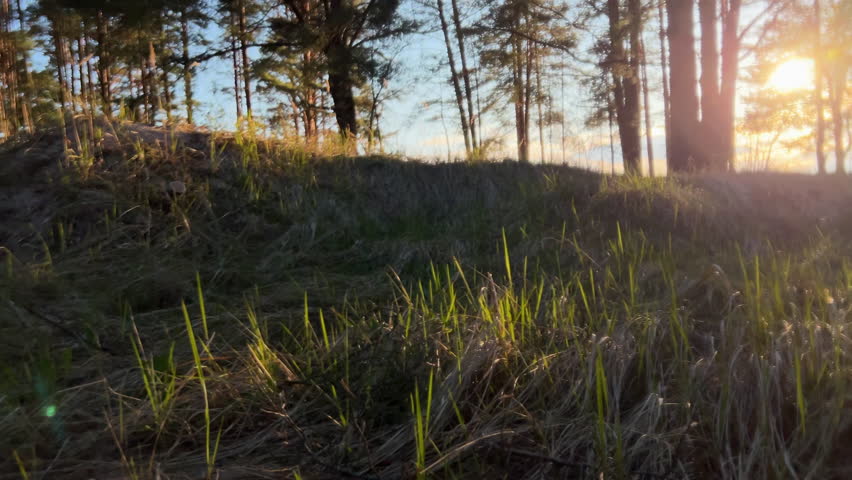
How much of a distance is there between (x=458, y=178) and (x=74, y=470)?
4037 mm

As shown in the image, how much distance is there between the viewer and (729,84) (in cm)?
834

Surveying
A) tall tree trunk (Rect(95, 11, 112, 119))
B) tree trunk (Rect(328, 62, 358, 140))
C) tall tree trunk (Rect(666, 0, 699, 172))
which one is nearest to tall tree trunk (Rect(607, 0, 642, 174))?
tall tree trunk (Rect(666, 0, 699, 172))

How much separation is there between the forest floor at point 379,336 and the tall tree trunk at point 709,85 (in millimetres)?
4001

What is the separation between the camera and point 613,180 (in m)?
4.61

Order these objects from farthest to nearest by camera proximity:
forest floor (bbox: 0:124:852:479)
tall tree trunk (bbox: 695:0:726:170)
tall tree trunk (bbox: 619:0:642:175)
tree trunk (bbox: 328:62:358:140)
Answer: tree trunk (bbox: 328:62:358:140)
tall tree trunk (bbox: 619:0:642:175)
tall tree trunk (bbox: 695:0:726:170)
forest floor (bbox: 0:124:852:479)

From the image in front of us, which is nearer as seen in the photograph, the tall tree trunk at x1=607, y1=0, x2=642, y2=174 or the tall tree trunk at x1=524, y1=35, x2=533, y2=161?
the tall tree trunk at x1=607, y1=0, x2=642, y2=174

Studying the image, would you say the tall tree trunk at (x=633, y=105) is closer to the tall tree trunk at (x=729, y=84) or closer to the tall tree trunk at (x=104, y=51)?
the tall tree trunk at (x=729, y=84)

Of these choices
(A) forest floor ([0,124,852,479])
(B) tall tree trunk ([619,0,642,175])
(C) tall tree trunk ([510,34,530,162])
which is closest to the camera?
(A) forest floor ([0,124,852,479])

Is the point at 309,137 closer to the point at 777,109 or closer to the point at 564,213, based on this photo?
the point at 564,213

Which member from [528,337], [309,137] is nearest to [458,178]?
[309,137]

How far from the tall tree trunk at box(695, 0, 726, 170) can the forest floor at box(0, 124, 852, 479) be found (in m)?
4.00

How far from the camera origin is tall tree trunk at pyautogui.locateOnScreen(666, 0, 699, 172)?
25.3 ft

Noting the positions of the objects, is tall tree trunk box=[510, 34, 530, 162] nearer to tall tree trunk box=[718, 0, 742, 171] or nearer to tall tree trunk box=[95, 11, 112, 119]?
tall tree trunk box=[718, 0, 742, 171]

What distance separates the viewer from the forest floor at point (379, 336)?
1233 millimetres
